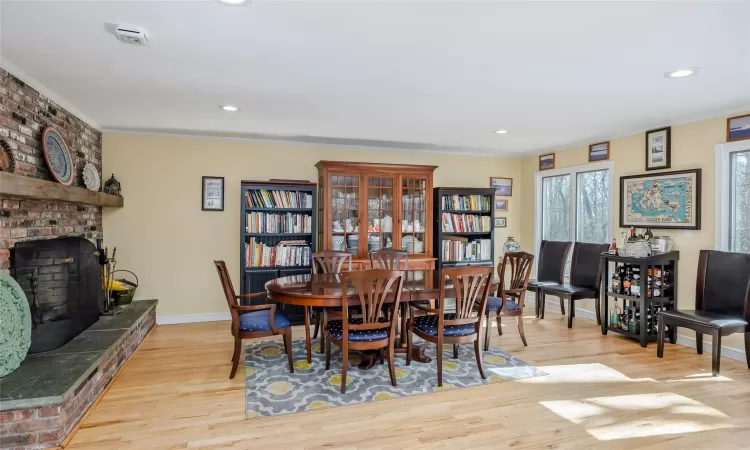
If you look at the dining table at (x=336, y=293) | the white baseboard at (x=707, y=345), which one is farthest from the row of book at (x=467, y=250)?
the dining table at (x=336, y=293)

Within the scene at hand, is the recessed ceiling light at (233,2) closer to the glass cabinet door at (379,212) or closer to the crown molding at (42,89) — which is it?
the crown molding at (42,89)

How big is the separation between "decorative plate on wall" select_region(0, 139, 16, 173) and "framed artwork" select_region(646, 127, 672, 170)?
5745 mm

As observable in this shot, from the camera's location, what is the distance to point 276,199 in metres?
5.02

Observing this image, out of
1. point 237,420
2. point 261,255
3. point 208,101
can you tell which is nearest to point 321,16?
point 208,101

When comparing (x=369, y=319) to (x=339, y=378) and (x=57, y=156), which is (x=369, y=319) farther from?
(x=57, y=156)

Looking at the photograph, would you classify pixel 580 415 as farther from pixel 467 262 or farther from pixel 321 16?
pixel 467 262

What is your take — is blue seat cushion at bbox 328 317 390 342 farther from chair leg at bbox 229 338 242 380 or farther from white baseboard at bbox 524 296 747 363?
white baseboard at bbox 524 296 747 363

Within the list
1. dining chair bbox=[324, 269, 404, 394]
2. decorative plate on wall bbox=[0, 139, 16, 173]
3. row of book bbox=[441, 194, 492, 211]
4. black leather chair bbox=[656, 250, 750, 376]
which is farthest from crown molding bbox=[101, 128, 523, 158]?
black leather chair bbox=[656, 250, 750, 376]

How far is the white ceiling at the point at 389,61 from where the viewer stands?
203 cm

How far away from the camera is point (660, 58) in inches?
101

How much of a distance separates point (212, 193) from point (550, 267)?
176 inches

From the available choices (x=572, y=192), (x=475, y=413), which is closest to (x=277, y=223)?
(x=475, y=413)

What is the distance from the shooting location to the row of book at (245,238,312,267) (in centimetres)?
485

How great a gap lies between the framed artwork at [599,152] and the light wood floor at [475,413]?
2.52 metres
